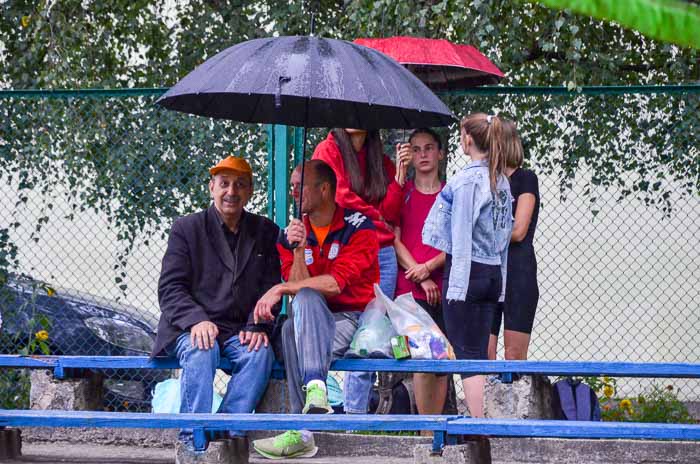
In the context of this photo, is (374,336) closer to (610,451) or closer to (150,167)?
(610,451)

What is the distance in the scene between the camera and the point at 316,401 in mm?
4094

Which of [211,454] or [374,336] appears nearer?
[211,454]

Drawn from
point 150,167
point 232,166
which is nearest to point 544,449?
point 232,166

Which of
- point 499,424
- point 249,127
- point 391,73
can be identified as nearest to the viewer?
point 499,424

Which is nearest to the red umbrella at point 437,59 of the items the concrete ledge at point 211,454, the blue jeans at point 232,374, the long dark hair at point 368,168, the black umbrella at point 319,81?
the long dark hair at point 368,168

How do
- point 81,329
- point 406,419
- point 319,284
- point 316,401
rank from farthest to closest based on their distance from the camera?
point 81,329
point 319,284
point 316,401
point 406,419

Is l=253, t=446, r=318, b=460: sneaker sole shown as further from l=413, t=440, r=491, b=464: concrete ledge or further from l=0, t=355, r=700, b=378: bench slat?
l=413, t=440, r=491, b=464: concrete ledge

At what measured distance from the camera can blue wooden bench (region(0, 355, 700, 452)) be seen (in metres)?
3.52

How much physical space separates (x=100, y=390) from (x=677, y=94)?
3.40 metres

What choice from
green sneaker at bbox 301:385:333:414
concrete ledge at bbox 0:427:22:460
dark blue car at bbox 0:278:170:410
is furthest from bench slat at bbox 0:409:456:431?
dark blue car at bbox 0:278:170:410

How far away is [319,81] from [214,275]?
1054 millimetres

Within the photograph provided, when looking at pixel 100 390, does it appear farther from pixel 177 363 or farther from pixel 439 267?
pixel 439 267

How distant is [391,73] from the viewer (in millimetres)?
4129

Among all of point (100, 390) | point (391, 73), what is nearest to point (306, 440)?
point (100, 390)
